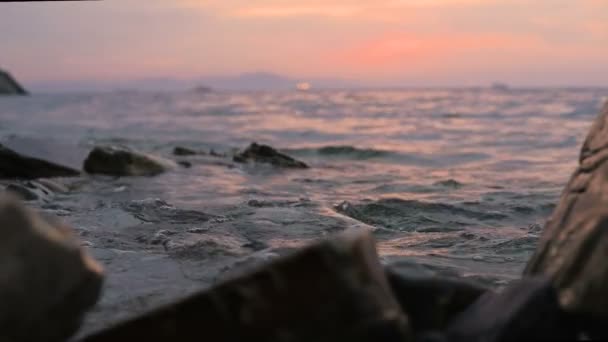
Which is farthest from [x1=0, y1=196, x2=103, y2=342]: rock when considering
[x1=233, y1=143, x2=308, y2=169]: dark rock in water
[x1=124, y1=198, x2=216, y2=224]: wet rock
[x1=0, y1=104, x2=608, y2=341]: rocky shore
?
[x1=233, y1=143, x2=308, y2=169]: dark rock in water

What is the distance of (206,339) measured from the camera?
183cm

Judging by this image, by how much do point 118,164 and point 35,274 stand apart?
7811mm

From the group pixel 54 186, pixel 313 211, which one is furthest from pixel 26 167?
pixel 313 211

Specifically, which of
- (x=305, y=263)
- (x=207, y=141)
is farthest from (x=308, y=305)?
(x=207, y=141)

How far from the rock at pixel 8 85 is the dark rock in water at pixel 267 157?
9734cm

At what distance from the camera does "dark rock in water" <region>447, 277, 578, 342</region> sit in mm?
2062

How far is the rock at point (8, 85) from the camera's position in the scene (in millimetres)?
98881

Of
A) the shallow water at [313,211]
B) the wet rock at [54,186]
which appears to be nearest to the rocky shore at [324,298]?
the shallow water at [313,211]

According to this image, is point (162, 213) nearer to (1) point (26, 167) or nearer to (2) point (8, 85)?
(1) point (26, 167)

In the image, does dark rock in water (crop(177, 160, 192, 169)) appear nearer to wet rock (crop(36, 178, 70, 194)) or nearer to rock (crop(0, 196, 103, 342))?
wet rock (crop(36, 178, 70, 194))

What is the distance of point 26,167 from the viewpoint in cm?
851

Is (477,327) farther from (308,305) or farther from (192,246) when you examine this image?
(192,246)

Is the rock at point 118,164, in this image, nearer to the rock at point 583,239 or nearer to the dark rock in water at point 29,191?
the dark rock in water at point 29,191

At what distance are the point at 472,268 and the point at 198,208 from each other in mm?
3150
